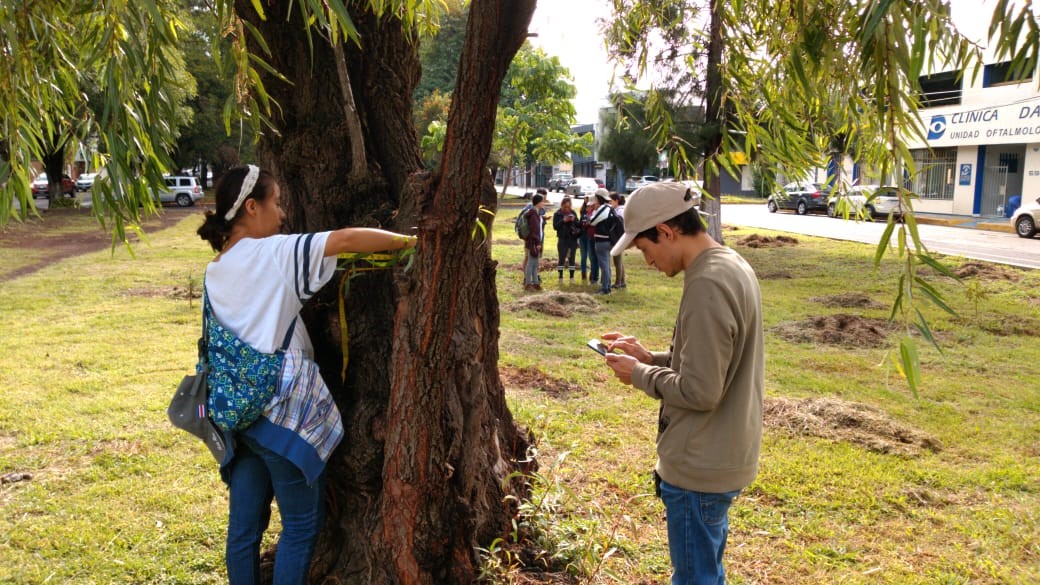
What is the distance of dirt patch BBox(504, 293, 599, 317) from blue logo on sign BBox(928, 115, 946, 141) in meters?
24.4

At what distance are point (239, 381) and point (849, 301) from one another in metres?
11.2

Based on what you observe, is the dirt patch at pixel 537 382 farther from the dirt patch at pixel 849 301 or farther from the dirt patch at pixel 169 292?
the dirt patch at pixel 169 292

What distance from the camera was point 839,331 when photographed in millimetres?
9562

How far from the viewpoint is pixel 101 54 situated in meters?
2.78

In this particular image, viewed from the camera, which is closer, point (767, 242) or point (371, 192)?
point (371, 192)

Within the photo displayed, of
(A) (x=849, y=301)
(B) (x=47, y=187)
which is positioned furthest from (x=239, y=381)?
(B) (x=47, y=187)

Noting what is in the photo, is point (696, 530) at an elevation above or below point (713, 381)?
below

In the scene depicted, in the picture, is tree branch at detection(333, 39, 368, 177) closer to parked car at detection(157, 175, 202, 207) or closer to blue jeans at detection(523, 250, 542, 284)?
blue jeans at detection(523, 250, 542, 284)

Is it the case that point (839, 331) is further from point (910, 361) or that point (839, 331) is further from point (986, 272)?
point (910, 361)

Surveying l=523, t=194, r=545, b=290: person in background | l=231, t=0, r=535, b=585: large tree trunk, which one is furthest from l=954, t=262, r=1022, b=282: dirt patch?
l=231, t=0, r=535, b=585: large tree trunk

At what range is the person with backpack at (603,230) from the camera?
41.3 ft

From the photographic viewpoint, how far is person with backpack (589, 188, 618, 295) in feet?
41.3

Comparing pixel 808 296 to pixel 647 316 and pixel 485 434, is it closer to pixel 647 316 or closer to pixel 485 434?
pixel 647 316

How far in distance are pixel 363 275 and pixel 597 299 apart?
30.1 feet
